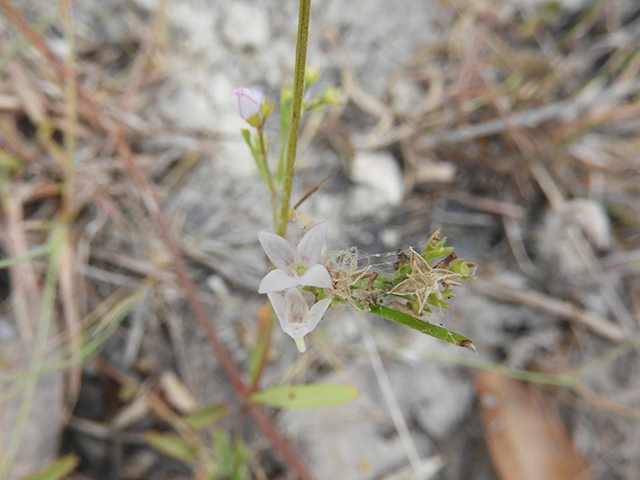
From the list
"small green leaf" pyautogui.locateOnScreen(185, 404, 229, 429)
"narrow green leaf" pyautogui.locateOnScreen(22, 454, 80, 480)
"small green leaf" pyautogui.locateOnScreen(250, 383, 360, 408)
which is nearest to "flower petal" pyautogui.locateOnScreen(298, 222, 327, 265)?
"small green leaf" pyautogui.locateOnScreen(250, 383, 360, 408)

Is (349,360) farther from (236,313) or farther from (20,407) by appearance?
(20,407)

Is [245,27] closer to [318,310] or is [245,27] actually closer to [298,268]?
[298,268]

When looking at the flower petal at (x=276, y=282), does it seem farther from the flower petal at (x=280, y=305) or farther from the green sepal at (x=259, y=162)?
the green sepal at (x=259, y=162)

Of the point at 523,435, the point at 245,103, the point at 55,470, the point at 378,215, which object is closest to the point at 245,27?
the point at 378,215

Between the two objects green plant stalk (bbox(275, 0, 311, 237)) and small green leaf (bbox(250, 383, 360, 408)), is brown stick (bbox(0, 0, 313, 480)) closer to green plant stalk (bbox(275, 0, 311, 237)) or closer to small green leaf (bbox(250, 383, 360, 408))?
small green leaf (bbox(250, 383, 360, 408))

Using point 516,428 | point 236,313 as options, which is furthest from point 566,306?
point 236,313
